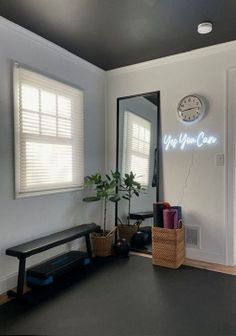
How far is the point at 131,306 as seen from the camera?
7.55 feet

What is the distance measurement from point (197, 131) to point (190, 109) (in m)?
0.29

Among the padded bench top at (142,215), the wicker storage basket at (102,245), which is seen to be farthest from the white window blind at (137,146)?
the wicker storage basket at (102,245)

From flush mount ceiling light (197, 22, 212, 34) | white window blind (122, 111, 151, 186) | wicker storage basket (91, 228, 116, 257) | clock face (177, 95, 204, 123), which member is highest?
flush mount ceiling light (197, 22, 212, 34)

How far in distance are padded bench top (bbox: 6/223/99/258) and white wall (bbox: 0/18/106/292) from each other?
0.12 m

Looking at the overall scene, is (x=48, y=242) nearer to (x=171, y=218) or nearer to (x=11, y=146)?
(x=11, y=146)

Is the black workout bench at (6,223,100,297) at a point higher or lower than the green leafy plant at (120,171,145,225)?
lower

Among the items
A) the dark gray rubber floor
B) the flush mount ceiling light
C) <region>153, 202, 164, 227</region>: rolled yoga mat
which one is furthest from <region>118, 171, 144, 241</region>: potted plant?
the flush mount ceiling light

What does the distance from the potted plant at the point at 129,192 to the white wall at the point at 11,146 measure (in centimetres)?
42

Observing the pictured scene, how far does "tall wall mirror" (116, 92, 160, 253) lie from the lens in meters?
3.65

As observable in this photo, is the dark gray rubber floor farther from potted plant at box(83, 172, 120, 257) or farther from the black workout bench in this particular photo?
potted plant at box(83, 172, 120, 257)

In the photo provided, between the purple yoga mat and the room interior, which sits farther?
the purple yoga mat

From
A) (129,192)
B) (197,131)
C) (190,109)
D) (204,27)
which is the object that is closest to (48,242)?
(129,192)

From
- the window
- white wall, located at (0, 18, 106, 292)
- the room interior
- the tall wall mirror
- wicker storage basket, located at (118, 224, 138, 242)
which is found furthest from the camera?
wicker storage basket, located at (118, 224, 138, 242)

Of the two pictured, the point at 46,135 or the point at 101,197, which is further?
the point at 101,197
